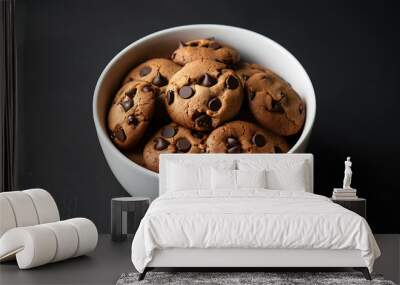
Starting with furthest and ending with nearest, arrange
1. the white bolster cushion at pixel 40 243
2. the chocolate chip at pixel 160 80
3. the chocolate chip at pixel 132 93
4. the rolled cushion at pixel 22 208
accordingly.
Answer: the chocolate chip at pixel 160 80
the chocolate chip at pixel 132 93
the rolled cushion at pixel 22 208
the white bolster cushion at pixel 40 243

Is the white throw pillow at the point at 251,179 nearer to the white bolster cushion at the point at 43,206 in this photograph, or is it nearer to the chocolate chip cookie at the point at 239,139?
the chocolate chip cookie at the point at 239,139

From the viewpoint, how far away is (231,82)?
209 inches

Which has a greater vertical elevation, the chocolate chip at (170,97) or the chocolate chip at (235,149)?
the chocolate chip at (170,97)

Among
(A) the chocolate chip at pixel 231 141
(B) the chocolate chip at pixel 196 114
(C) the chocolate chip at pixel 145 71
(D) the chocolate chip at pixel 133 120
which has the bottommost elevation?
(A) the chocolate chip at pixel 231 141

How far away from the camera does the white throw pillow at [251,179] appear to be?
5.24 meters

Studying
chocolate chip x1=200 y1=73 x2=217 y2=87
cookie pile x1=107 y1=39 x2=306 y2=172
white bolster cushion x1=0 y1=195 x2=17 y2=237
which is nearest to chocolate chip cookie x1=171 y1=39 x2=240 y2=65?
cookie pile x1=107 y1=39 x2=306 y2=172

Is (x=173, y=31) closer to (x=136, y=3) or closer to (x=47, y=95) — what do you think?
(x=136, y=3)

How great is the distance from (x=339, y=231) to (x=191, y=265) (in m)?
0.90

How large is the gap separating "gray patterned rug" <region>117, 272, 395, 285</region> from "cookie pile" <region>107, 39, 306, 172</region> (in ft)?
5.01

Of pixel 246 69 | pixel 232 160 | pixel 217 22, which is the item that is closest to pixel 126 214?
pixel 232 160

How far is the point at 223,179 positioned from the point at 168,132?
2.10 ft

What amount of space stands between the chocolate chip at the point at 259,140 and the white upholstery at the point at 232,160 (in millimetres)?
106

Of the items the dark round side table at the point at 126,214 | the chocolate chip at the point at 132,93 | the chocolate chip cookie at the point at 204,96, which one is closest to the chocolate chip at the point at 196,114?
the chocolate chip cookie at the point at 204,96

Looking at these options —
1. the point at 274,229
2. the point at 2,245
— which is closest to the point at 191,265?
the point at 274,229
